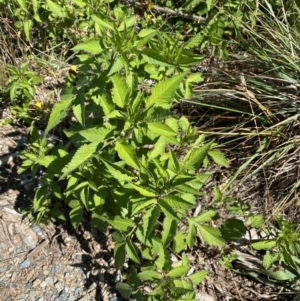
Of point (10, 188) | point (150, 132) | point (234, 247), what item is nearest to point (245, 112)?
point (234, 247)

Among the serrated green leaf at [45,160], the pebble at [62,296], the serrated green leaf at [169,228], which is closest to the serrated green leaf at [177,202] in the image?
the serrated green leaf at [169,228]

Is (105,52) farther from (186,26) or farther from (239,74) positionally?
(186,26)

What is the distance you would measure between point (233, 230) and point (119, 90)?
0.91 m

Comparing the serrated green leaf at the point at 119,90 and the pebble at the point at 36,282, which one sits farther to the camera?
the pebble at the point at 36,282

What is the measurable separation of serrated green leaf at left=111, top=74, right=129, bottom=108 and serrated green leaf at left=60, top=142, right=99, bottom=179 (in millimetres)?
199

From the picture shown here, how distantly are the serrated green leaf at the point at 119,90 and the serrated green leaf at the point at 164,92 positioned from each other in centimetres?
11

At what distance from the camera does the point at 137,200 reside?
199cm

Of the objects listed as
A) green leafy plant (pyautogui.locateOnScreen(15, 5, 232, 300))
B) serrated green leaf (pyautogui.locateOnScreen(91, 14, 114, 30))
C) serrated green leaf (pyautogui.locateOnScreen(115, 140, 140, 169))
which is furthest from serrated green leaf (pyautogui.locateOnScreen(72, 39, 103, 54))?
serrated green leaf (pyautogui.locateOnScreen(115, 140, 140, 169))

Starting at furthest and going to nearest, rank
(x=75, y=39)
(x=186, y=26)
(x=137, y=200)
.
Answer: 1. (x=186, y=26)
2. (x=75, y=39)
3. (x=137, y=200)

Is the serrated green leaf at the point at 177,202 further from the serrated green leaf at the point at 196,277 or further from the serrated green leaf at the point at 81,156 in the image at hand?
the serrated green leaf at the point at 196,277

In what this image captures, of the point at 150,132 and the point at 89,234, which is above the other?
the point at 150,132

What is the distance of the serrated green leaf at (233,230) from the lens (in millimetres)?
2369

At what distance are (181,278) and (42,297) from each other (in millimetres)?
759

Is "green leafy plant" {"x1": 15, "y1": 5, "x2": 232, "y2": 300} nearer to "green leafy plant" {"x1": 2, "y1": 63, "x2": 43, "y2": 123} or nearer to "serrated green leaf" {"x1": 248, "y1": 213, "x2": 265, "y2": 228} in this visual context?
"serrated green leaf" {"x1": 248, "y1": 213, "x2": 265, "y2": 228}
